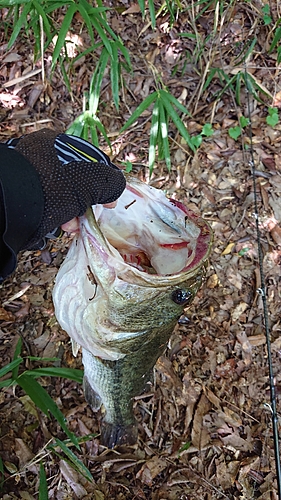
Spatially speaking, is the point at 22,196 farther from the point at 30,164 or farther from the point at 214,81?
the point at 214,81

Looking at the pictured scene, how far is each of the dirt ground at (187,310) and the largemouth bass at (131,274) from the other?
109cm

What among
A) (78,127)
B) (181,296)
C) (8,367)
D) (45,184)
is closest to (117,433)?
(8,367)

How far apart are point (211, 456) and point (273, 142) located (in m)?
2.26

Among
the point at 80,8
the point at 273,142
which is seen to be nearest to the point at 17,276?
the point at 80,8

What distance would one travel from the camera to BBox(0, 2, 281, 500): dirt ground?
8.31 feet

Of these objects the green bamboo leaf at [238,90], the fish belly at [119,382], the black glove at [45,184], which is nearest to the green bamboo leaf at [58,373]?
the fish belly at [119,382]

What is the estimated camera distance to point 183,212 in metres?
1.37

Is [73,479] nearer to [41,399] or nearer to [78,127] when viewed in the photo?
[41,399]

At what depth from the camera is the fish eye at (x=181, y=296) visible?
50.5 inches

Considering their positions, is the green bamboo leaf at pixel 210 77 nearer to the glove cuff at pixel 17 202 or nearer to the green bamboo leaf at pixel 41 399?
the green bamboo leaf at pixel 41 399

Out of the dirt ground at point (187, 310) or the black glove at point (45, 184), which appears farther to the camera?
the dirt ground at point (187, 310)

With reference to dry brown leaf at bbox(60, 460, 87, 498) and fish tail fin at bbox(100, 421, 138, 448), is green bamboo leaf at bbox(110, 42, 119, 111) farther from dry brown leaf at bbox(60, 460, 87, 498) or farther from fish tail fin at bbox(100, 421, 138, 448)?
dry brown leaf at bbox(60, 460, 87, 498)

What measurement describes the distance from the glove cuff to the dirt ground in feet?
4.87

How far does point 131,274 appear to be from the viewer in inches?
47.1
